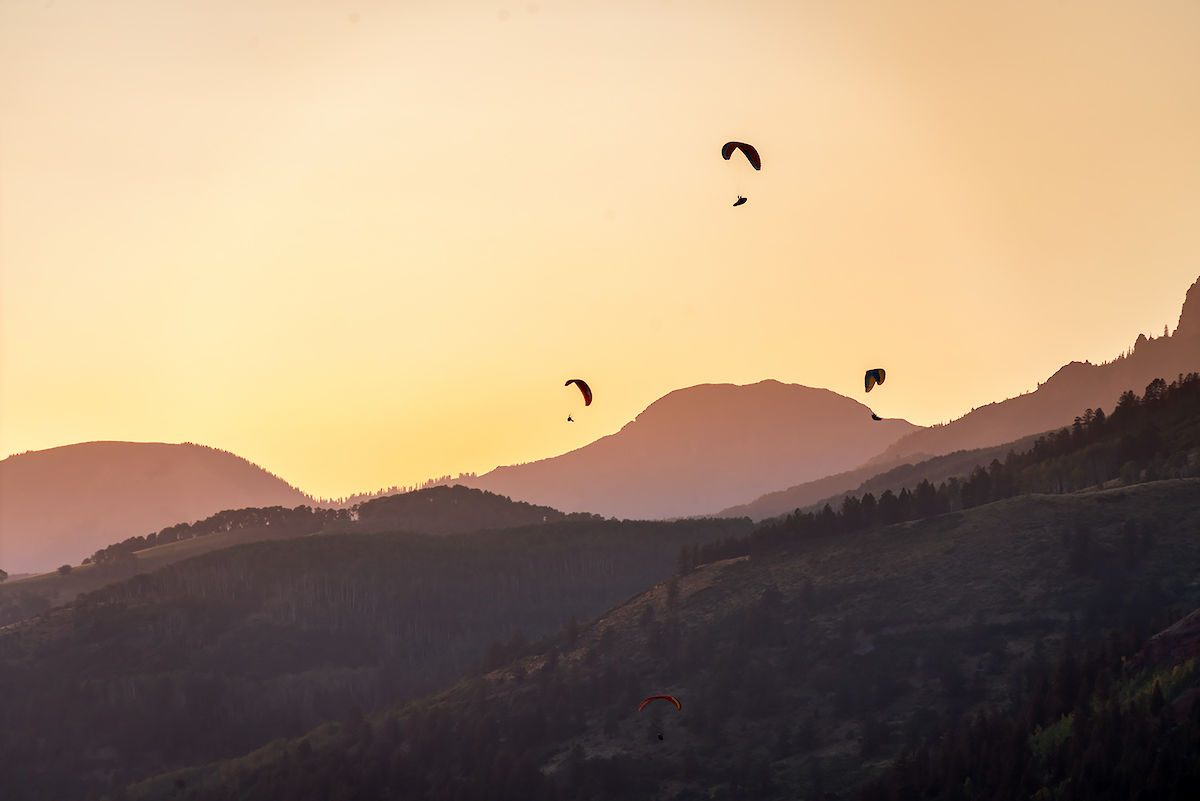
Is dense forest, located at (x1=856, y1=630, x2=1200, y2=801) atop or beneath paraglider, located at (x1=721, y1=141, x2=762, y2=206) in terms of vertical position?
beneath

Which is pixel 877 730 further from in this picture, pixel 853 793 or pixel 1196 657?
pixel 1196 657

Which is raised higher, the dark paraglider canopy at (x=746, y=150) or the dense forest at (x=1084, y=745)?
the dark paraglider canopy at (x=746, y=150)

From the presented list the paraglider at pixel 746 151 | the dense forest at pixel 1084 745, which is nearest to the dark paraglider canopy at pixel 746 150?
the paraglider at pixel 746 151

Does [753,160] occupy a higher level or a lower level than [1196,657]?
higher

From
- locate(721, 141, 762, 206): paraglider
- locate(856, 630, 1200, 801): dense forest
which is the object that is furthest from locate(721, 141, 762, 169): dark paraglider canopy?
locate(856, 630, 1200, 801): dense forest

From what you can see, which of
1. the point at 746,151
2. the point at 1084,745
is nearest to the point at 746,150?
the point at 746,151

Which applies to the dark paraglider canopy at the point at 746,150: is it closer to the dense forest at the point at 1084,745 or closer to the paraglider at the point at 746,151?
the paraglider at the point at 746,151

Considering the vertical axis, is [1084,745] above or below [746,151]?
below

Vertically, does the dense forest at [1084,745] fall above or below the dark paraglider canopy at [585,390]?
below

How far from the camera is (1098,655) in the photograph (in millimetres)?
149250

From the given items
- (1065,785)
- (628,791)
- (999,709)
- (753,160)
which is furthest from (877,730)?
(753,160)

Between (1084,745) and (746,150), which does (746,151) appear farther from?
(1084,745)

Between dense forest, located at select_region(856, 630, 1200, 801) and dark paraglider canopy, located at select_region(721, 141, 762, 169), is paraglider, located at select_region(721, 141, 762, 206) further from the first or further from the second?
dense forest, located at select_region(856, 630, 1200, 801)

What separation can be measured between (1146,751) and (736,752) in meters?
99.4
